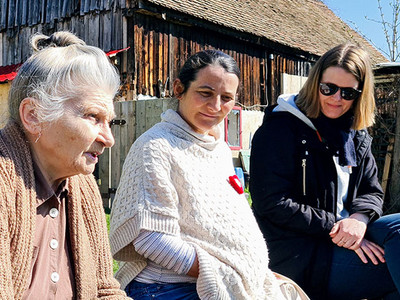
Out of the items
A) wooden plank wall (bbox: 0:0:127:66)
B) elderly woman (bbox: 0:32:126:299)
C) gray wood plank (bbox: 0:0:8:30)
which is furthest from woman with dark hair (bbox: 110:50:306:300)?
gray wood plank (bbox: 0:0:8:30)

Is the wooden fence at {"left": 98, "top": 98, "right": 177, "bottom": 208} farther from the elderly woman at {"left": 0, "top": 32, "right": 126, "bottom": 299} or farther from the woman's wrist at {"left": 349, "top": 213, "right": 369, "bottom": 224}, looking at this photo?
the elderly woman at {"left": 0, "top": 32, "right": 126, "bottom": 299}

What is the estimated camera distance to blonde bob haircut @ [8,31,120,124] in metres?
1.55

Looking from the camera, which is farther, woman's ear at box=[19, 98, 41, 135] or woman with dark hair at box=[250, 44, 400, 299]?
woman with dark hair at box=[250, 44, 400, 299]

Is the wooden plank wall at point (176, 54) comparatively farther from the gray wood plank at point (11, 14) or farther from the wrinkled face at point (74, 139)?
the wrinkled face at point (74, 139)

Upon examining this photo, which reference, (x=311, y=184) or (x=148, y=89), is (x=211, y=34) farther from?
(x=311, y=184)

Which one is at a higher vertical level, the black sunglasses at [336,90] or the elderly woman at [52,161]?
the black sunglasses at [336,90]

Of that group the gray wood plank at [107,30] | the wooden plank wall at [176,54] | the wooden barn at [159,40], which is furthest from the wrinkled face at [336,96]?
the gray wood plank at [107,30]

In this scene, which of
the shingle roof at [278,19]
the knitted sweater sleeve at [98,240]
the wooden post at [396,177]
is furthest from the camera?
the shingle roof at [278,19]

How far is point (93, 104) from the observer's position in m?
1.64

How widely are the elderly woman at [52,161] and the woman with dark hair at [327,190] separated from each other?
50.6 inches

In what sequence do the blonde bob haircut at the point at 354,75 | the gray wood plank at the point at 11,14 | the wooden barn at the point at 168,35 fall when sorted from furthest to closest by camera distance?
the gray wood plank at the point at 11,14 → the wooden barn at the point at 168,35 → the blonde bob haircut at the point at 354,75

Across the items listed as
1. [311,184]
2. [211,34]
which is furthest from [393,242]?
[211,34]

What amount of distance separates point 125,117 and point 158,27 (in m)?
4.13

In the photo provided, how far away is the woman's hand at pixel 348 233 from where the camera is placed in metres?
2.63
